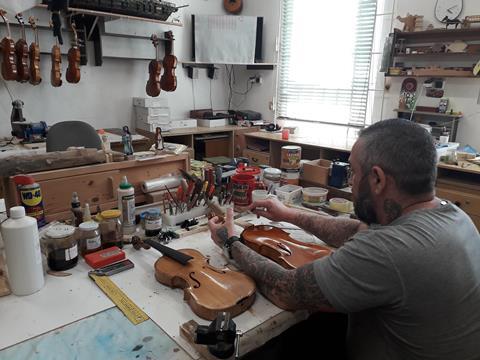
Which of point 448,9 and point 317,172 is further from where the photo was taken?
point 448,9

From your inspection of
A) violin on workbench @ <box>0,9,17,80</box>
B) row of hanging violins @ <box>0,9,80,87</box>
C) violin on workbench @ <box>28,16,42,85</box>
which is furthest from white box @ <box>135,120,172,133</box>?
violin on workbench @ <box>0,9,17,80</box>

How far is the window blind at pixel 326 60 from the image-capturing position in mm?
4062

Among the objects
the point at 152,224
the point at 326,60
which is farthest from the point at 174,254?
the point at 326,60

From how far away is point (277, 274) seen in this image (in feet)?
3.41

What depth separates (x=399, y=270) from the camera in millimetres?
872

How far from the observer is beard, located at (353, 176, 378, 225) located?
105 centimetres

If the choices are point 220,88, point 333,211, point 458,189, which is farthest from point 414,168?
point 220,88

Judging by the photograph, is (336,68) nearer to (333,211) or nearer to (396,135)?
(333,211)

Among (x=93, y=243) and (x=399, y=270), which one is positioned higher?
(x=399, y=270)

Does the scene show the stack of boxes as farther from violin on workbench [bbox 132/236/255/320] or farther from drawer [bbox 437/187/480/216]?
violin on workbench [bbox 132/236/255/320]

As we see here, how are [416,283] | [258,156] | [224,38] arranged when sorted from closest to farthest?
1. [416,283]
2. [258,156]
3. [224,38]

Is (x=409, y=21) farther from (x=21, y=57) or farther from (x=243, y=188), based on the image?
(x=21, y=57)

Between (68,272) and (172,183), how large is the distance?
2.34 feet

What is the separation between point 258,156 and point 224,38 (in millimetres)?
1646
